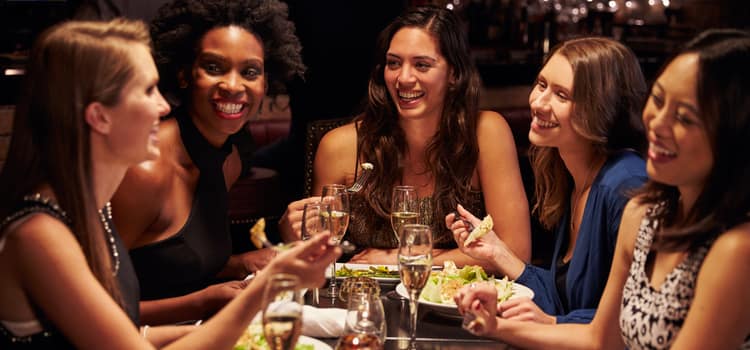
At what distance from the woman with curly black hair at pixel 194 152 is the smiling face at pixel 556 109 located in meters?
0.87

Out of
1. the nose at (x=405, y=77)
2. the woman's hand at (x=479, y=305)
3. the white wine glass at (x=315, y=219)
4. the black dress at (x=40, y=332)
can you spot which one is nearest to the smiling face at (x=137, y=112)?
the black dress at (x=40, y=332)

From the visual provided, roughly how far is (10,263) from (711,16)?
9.09 meters

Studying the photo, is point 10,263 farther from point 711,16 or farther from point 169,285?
point 711,16

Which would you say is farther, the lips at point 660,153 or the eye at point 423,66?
the eye at point 423,66

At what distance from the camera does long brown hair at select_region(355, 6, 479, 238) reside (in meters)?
3.50

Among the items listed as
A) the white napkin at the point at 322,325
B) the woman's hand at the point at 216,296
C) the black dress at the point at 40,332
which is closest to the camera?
the black dress at the point at 40,332

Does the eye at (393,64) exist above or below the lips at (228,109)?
above

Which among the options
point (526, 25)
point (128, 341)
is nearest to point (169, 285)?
point (128, 341)

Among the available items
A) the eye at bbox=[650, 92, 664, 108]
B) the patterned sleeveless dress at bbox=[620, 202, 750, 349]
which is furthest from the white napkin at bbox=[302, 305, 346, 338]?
the eye at bbox=[650, 92, 664, 108]

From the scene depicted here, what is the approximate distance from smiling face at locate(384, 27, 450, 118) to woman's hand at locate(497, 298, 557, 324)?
120 cm

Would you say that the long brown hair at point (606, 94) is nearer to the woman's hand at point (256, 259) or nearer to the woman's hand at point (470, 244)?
the woman's hand at point (470, 244)

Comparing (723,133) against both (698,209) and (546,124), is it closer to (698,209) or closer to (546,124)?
(698,209)

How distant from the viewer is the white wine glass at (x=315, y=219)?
98.3 inches

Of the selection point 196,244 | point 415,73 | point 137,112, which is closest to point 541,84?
point 415,73
